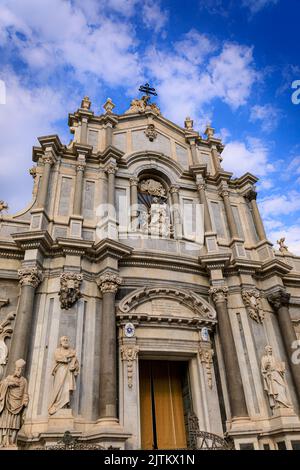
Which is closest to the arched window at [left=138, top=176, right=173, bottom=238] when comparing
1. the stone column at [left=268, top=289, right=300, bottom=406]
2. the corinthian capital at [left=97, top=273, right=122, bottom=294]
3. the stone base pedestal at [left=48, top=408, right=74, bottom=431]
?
the corinthian capital at [left=97, top=273, right=122, bottom=294]

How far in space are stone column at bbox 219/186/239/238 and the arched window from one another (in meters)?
2.42

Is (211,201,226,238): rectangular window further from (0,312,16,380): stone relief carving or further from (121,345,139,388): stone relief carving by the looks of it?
(0,312,16,380): stone relief carving

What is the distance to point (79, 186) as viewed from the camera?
45.8 feet

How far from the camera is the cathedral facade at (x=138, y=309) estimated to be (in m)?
10.2

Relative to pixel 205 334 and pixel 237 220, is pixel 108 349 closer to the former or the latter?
pixel 205 334

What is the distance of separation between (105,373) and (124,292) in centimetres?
278

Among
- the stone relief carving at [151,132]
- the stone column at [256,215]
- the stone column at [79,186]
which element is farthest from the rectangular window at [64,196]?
the stone column at [256,215]

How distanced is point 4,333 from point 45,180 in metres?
5.44

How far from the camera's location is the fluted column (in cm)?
1339

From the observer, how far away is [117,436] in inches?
368

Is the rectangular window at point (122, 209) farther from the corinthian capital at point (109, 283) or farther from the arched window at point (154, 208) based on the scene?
the corinthian capital at point (109, 283)

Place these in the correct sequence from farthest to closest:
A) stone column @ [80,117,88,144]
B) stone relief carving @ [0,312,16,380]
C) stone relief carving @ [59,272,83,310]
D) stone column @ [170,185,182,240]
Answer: stone column @ [80,117,88,144] < stone column @ [170,185,182,240] < stone relief carving @ [59,272,83,310] < stone relief carving @ [0,312,16,380]

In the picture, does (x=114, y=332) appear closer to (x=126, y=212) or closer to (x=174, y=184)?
(x=126, y=212)
